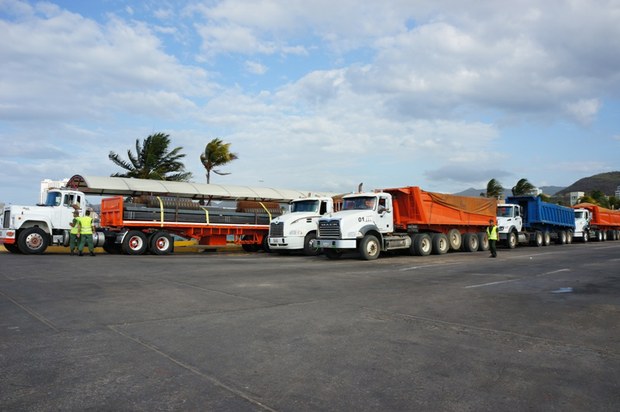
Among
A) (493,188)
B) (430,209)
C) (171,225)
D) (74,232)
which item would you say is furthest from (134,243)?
(493,188)

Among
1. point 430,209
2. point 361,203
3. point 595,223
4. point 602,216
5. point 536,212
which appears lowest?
point 595,223

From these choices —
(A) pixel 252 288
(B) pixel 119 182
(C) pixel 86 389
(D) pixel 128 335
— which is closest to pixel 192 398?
(C) pixel 86 389

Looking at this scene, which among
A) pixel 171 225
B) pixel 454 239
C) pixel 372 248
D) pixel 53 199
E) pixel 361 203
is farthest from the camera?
pixel 454 239

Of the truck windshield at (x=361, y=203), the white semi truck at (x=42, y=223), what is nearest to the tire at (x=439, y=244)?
the truck windshield at (x=361, y=203)

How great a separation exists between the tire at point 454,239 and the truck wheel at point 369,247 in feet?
17.8

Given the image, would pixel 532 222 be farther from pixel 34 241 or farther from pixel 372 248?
pixel 34 241

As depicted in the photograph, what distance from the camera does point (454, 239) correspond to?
2198cm

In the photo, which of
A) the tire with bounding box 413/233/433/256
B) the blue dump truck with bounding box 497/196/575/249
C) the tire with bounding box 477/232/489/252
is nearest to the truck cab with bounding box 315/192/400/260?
the tire with bounding box 413/233/433/256

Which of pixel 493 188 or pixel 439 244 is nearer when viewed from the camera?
pixel 439 244

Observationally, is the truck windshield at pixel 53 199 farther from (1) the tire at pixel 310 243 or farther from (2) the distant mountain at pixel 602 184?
(2) the distant mountain at pixel 602 184

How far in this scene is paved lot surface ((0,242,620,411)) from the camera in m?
3.76

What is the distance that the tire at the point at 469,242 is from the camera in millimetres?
22531

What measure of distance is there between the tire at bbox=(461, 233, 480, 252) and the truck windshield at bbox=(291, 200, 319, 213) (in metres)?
7.50

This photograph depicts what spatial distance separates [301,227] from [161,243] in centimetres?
597
